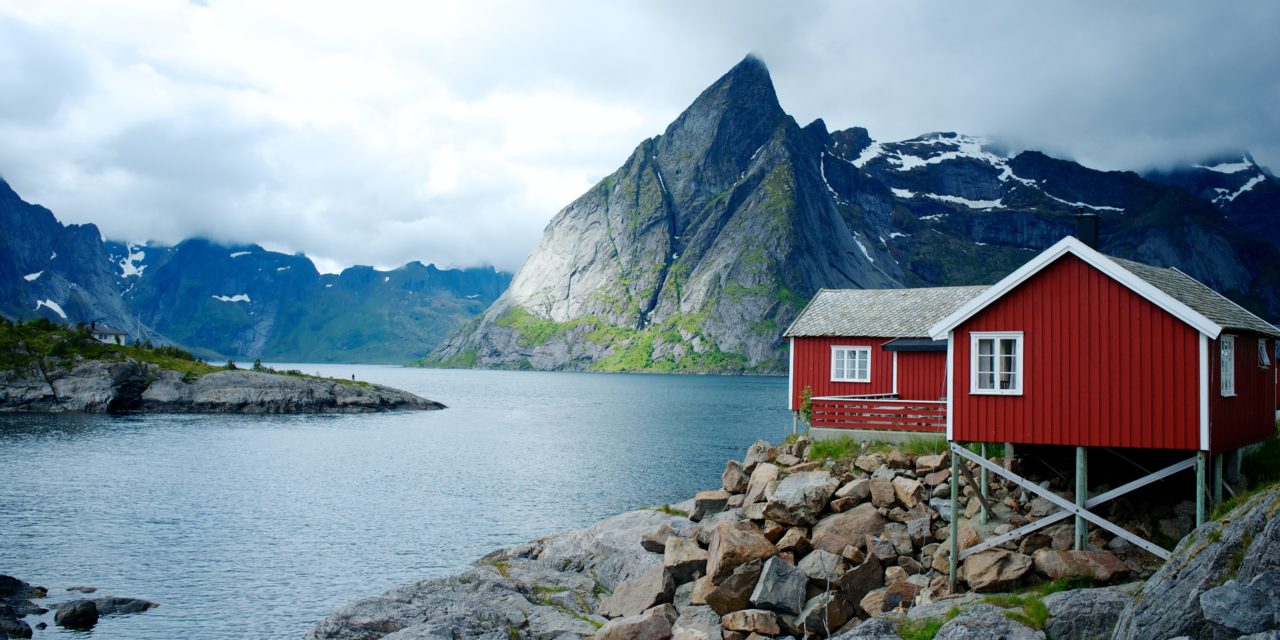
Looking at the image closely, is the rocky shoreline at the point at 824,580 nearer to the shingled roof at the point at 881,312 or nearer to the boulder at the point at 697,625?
the boulder at the point at 697,625

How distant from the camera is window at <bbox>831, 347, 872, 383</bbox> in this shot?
3934cm

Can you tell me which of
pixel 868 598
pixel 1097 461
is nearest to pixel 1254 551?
pixel 868 598

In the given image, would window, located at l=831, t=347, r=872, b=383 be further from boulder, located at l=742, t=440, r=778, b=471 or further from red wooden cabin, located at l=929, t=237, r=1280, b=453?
red wooden cabin, located at l=929, t=237, r=1280, b=453

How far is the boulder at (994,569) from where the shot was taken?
19891mm

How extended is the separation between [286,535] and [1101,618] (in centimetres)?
3501

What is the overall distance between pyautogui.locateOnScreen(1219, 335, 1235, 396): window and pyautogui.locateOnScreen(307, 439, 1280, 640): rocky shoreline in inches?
208

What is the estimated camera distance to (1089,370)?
21469 mm

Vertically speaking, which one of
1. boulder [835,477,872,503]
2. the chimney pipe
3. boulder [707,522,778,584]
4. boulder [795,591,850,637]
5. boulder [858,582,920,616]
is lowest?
boulder [795,591,850,637]

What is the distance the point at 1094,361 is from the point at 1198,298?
5.14m

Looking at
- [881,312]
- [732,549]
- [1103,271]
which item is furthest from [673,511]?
[1103,271]

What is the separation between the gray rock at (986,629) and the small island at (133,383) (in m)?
106

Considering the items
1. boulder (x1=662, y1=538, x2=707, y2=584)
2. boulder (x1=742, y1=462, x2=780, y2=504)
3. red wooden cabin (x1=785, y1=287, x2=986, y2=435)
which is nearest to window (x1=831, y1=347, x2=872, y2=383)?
red wooden cabin (x1=785, y1=287, x2=986, y2=435)

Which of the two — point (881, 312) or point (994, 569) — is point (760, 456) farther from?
point (994, 569)

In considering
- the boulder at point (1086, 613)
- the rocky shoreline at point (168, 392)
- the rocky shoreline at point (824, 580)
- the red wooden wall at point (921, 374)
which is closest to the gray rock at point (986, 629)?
the rocky shoreline at point (824, 580)
